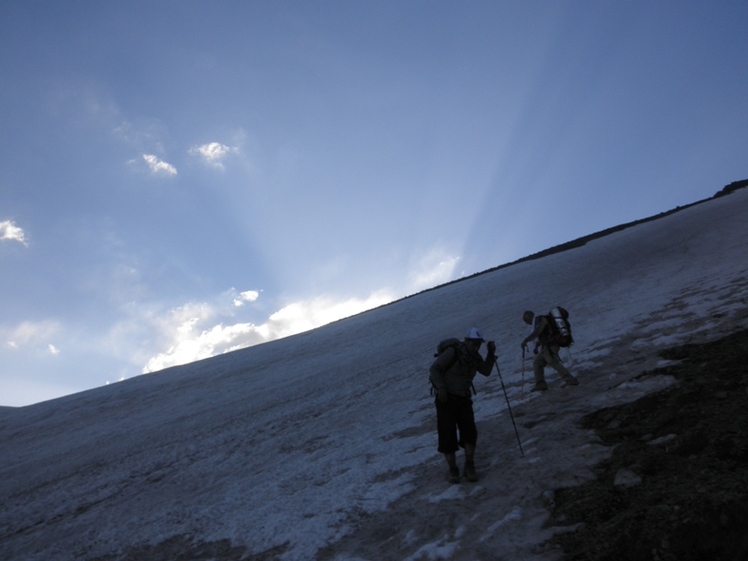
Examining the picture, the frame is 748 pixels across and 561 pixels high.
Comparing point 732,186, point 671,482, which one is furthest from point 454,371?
point 732,186

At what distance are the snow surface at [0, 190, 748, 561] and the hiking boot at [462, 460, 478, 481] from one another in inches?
8.8

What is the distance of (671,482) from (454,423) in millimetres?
2961

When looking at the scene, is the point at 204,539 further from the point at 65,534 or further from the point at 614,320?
the point at 614,320

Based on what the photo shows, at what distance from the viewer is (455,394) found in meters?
7.55

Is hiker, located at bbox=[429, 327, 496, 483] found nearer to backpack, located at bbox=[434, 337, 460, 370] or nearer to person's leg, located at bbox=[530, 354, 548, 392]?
backpack, located at bbox=[434, 337, 460, 370]

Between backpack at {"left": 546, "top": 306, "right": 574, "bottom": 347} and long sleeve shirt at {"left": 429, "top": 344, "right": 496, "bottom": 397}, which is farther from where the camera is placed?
backpack at {"left": 546, "top": 306, "right": 574, "bottom": 347}

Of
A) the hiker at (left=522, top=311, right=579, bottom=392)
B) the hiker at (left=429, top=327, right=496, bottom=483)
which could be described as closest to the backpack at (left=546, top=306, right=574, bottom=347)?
the hiker at (left=522, top=311, right=579, bottom=392)

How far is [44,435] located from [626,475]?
67.8 feet

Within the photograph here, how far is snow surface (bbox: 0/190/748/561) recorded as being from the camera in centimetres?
661

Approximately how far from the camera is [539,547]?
201 inches

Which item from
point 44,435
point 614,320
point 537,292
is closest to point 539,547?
point 614,320

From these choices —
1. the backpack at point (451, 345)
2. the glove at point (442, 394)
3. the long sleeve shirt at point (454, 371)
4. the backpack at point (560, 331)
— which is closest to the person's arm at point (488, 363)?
the long sleeve shirt at point (454, 371)

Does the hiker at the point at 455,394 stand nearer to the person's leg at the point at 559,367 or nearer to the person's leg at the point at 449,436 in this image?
the person's leg at the point at 449,436

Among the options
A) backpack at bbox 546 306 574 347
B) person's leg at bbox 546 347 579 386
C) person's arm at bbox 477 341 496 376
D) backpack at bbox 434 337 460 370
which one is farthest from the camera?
backpack at bbox 546 306 574 347
